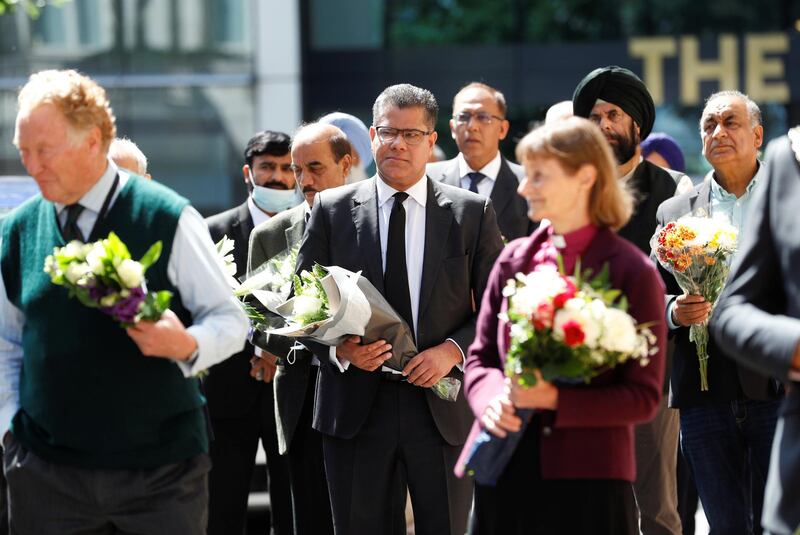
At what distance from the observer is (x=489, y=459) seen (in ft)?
14.6

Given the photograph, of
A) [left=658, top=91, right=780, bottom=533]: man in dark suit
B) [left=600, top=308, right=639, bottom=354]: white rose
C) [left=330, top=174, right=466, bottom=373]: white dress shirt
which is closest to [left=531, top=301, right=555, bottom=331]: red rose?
[left=600, top=308, right=639, bottom=354]: white rose

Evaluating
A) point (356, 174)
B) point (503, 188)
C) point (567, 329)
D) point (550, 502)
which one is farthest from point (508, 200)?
point (567, 329)

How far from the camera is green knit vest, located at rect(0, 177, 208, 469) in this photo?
4.42 meters

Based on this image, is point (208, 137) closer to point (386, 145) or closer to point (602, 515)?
point (386, 145)

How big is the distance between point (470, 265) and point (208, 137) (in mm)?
13959

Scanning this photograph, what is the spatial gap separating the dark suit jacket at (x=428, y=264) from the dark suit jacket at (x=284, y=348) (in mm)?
469

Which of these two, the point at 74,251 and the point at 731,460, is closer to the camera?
the point at 74,251

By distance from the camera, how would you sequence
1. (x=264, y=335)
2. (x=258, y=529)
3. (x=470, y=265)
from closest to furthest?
1. (x=470, y=265)
2. (x=264, y=335)
3. (x=258, y=529)

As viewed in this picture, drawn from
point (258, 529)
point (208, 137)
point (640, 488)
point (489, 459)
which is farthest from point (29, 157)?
point (208, 137)

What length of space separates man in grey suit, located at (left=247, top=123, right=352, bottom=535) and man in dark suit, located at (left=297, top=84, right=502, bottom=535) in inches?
20.4

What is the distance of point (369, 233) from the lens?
5.94 m

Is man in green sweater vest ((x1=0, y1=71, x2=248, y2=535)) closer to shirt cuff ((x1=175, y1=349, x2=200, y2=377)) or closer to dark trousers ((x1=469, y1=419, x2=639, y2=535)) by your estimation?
shirt cuff ((x1=175, y1=349, x2=200, y2=377))

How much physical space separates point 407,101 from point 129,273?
2.28 metres

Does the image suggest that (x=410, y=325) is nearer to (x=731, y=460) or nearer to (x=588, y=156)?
(x=731, y=460)
